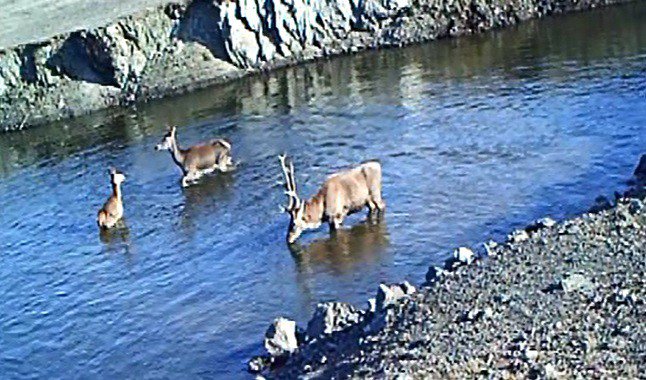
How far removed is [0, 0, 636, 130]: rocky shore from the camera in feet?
140

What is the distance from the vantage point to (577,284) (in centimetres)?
1559

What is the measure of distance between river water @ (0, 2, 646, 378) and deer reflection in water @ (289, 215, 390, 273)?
0.05 meters

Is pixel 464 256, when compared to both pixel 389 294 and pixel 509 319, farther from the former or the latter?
pixel 509 319

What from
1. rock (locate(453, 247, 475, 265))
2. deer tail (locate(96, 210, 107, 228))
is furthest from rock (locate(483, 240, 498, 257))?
deer tail (locate(96, 210, 107, 228))

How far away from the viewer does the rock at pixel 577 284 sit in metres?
15.4

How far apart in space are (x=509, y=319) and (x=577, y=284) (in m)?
1.39

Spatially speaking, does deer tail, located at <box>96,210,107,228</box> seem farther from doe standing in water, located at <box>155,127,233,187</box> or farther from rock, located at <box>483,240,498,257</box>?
rock, located at <box>483,240,498,257</box>

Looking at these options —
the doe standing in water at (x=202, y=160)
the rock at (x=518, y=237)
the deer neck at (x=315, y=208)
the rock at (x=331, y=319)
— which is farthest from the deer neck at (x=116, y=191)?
the rock at (x=518, y=237)

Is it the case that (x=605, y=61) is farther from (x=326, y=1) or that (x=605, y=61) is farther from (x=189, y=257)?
(x=189, y=257)

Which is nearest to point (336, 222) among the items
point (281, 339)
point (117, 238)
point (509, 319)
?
point (117, 238)

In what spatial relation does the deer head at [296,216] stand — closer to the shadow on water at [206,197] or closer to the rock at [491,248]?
the shadow on water at [206,197]

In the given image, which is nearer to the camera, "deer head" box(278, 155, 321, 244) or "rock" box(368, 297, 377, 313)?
"rock" box(368, 297, 377, 313)

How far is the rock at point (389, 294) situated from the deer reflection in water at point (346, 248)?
10.2 feet

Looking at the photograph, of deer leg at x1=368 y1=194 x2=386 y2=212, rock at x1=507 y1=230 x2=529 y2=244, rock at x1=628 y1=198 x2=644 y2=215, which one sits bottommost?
deer leg at x1=368 y1=194 x2=386 y2=212
